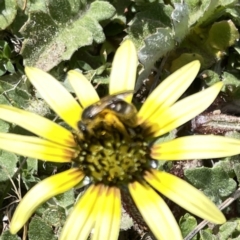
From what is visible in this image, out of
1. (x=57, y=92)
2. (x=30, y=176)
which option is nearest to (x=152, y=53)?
(x=57, y=92)

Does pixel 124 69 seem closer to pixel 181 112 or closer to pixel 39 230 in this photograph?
pixel 181 112

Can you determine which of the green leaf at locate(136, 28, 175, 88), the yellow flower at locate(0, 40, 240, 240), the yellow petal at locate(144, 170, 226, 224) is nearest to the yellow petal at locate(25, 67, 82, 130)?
the yellow flower at locate(0, 40, 240, 240)

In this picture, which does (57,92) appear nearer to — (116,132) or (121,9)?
(116,132)

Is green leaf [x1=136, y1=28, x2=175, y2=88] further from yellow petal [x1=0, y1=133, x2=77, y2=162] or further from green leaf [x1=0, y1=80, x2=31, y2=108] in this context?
yellow petal [x1=0, y1=133, x2=77, y2=162]

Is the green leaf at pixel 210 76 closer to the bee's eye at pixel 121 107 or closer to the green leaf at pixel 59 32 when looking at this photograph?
the green leaf at pixel 59 32

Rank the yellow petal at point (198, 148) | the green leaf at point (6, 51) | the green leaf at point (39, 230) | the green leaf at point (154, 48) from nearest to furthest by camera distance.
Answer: the yellow petal at point (198, 148)
the green leaf at point (39, 230)
the green leaf at point (154, 48)
the green leaf at point (6, 51)

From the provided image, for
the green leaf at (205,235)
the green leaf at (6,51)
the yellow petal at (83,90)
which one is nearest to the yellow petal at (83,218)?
the yellow petal at (83,90)

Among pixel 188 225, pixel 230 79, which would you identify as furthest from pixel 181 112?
pixel 230 79

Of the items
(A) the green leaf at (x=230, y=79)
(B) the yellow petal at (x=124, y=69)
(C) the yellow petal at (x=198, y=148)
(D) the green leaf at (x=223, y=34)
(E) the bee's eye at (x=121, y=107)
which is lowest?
(A) the green leaf at (x=230, y=79)
